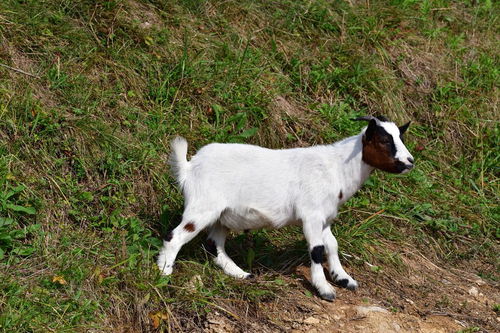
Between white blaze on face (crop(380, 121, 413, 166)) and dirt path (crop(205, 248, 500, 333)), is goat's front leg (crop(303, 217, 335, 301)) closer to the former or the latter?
dirt path (crop(205, 248, 500, 333))

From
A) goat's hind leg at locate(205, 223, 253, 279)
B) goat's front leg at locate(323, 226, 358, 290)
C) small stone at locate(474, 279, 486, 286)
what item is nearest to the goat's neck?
goat's front leg at locate(323, 226, 358, 290)

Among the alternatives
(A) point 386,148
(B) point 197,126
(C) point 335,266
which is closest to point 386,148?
(A) point 386,148

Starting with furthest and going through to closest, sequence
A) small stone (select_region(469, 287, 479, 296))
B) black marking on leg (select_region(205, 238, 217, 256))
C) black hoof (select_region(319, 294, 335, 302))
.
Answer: small stone (select_region(469, 287, 479, 296)) < black marking on leg (select_region(205, 238, 217, 256)) < black hoof (select_region(319, 294, 335, 302))

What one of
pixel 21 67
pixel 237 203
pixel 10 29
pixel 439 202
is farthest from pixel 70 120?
pixel 439 202

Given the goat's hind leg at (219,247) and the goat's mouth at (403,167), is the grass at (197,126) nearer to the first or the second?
the goat's hind leg at (219,247)

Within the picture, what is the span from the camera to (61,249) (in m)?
5.29

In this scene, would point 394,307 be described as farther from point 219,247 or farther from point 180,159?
point 180,159

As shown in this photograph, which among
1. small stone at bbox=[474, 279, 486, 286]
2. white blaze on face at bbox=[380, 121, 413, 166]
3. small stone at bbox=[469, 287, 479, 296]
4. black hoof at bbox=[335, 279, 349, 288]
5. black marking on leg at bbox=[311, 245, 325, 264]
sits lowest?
small stone at bbox=[474, 279, 486, 286]

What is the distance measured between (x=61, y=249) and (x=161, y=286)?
2.84ft

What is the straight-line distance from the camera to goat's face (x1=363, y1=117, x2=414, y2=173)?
208 inches

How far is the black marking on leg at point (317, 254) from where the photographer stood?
17.1 ft

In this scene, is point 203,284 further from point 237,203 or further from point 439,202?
point 439,202

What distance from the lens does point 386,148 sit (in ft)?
17.4

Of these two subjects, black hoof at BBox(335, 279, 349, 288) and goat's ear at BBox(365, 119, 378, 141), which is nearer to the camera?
goat's ear at BBox(365, 119, 378, 141)
